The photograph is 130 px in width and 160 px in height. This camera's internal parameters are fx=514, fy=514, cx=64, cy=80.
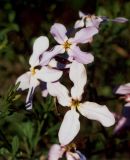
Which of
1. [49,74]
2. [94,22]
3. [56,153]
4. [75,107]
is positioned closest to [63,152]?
[56,153]

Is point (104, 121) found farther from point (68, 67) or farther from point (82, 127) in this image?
point (82, 127)

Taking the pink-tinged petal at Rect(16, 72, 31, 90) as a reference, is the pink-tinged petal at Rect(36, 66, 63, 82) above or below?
above

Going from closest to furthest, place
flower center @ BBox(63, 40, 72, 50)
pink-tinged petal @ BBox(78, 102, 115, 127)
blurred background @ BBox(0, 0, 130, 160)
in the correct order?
pink-tinged petal @ BBox(78, 102, 115, 127) < flower center @ BBox(63, 40, 72, 50) < blurred background @ BBox(0, 0, 130, 160)

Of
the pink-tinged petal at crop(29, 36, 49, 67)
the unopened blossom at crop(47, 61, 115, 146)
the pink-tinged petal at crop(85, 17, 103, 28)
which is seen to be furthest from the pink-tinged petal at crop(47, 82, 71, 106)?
the pink-tinged petal at crop(85, 17, 103, 28)

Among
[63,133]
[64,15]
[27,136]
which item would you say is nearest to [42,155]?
[27,136]


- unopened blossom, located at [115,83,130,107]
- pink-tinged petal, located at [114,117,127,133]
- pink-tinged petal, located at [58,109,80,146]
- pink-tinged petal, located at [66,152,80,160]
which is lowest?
pink-tinged petal, located at [114,117,127,133]

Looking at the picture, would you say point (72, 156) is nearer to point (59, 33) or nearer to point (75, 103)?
point (75, 103)

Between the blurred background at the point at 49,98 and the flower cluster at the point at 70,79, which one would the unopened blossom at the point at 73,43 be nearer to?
the flower cluster at the point at 70,79

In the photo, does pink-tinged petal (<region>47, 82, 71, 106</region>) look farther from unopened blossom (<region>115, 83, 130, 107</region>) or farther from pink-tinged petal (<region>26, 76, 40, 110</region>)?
unopened blossom (<region>115, 83, 130, 107</region>)

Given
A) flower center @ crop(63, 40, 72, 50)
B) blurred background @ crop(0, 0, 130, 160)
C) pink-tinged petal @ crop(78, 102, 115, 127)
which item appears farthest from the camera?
blurred background @ crop(0, 0, 130, 160)
